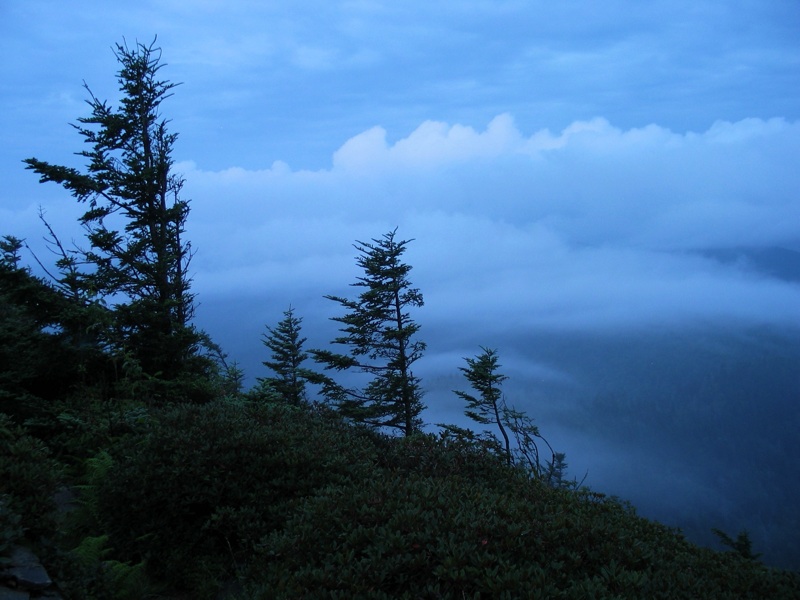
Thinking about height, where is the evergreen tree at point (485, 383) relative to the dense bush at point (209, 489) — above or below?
above

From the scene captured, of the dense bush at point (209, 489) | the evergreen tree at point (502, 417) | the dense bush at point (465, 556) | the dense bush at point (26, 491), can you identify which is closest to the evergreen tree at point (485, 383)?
the evergreen tree at point (502, 417)

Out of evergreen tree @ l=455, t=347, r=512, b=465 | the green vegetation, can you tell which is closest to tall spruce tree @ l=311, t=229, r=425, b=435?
evergreen tree @ l=455, t=347, r=512, b=465

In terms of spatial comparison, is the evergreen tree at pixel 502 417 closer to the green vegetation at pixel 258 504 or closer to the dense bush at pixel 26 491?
the green vegetation at pixel 258 504

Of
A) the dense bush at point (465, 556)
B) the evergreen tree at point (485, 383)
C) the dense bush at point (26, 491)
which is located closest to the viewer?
the dense bush at point (465, 556)

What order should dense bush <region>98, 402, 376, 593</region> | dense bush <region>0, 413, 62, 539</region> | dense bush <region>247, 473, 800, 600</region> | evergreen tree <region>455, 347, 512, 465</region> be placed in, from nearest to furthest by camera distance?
1. dense bush <region>247, 473, 800, 600</region>
2. dense bush <region>0, 413, 62, 539</region>
3. dense bush <region>98, 402, 376, 593</region>
4. evergreen tree <region>455, 347, 512, 465</region>

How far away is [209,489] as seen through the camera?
625 centimetres

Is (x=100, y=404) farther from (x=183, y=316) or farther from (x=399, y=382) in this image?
(x=399, y=382)

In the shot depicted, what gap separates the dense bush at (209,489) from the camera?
5.95m

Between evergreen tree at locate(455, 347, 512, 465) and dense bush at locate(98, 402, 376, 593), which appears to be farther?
evergreen tree at locate(455, 347, 512, 465)

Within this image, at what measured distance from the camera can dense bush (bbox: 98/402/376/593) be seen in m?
5.95

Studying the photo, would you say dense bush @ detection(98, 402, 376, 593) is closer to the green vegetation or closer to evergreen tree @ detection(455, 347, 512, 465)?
the green vegetation

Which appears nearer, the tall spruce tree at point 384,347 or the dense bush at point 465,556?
the dense bush at point 465,556

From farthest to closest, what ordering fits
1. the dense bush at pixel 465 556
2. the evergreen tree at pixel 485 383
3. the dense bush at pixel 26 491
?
the evergreen tree at pixel 485 383 < the dense bush at pixel 26 491 < the dense bush at pixel 465 556

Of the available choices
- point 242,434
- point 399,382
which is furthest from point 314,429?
point 399,382
